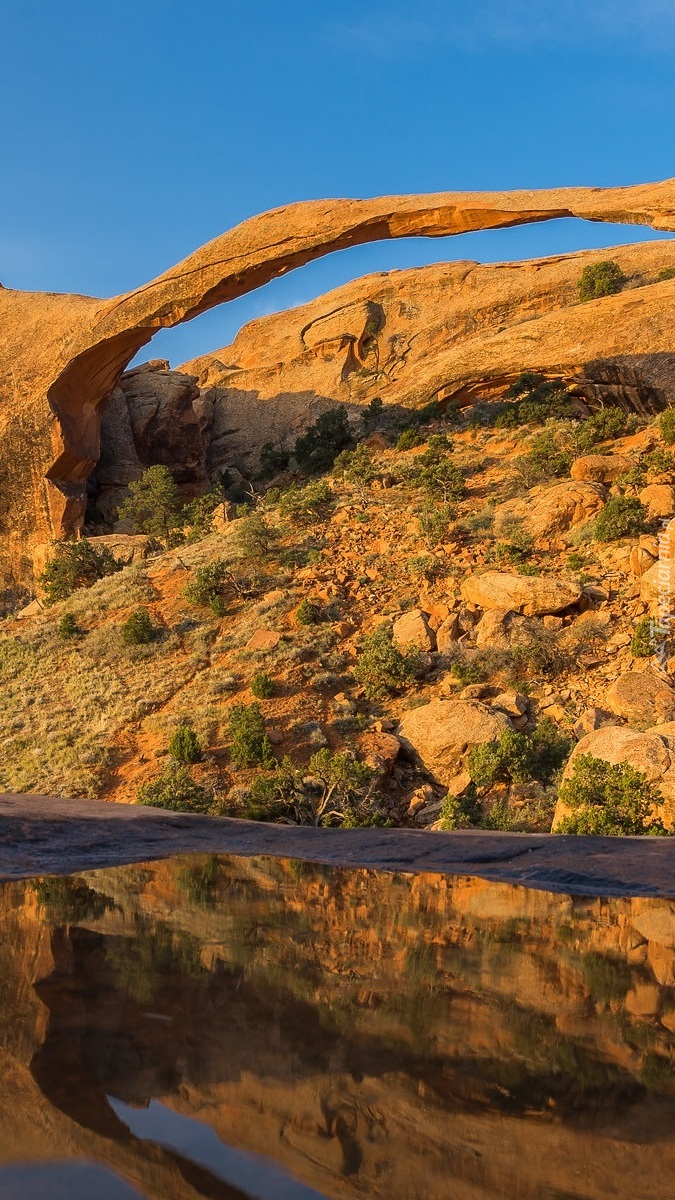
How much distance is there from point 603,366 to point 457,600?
10.3m

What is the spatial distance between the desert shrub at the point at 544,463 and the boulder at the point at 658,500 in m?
2.92

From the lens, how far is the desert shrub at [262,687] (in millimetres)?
15711

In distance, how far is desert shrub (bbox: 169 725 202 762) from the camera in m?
14.4

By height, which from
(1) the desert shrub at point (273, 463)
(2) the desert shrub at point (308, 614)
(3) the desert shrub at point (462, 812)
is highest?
(1) the desert shrub at point (273, 463)

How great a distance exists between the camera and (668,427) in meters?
21.3

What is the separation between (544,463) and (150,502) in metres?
11.9

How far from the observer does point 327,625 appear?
693 inches

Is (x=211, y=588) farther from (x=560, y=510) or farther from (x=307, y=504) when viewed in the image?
(x=560, y=510)

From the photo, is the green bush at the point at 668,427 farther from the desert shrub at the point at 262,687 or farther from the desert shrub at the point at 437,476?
the desert shrub at the point at 262,687

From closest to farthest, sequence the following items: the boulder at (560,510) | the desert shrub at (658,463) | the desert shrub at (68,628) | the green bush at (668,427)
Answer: the boulder at (560,510) < the desert shrub at (68,628) < the desert shrub at (658,463) < the green bush at (668,427)

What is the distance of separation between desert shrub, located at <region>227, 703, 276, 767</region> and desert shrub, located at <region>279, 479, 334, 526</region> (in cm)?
803

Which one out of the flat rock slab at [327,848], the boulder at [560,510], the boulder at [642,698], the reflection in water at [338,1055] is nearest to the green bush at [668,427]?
the boulder at [560,510]

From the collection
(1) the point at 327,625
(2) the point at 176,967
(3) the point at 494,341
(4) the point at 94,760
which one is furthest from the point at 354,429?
(2) the point at 176,967

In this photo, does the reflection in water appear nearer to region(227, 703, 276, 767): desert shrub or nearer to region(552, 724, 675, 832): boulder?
region(552, 724, 675, 832): boulder
